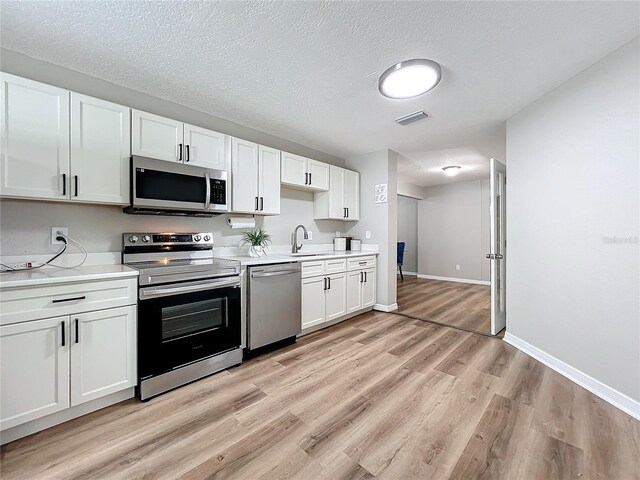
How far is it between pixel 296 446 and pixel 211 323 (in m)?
1.18

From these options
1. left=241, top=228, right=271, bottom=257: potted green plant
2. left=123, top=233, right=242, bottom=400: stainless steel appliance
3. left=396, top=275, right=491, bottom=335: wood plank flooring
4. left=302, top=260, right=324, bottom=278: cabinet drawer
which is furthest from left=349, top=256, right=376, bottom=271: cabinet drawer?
left=123, top=233, right=242, bottom=400: stainless steel appliance

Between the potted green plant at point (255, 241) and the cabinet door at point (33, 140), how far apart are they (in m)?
1.59

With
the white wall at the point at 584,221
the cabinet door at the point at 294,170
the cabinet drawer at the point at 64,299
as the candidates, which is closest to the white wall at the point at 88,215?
the cabinet door at the point at 294,170

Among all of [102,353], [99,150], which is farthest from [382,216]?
[102,353]

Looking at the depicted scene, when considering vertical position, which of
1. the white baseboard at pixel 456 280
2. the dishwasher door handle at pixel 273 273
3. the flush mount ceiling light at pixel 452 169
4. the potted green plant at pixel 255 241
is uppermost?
the flush mount ceiling light at pixel 452 169

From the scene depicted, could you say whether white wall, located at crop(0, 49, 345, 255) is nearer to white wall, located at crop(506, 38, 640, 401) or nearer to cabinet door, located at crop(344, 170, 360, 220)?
cabinet door, located at crop(344, 170, 360, 220)

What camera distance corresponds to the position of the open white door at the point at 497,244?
3.03 metres

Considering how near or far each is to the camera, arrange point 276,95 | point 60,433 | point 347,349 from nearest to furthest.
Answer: point 60,433 → point 276,95 → point 347,349

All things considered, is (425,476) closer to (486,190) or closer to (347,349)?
(347,349)

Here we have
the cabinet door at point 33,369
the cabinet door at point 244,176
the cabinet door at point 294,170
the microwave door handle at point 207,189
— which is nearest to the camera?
the cabinet door at point 33,369

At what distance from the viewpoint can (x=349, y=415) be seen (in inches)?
68.3

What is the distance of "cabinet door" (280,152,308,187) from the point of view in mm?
3253

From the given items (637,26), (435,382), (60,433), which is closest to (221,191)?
(60,433)

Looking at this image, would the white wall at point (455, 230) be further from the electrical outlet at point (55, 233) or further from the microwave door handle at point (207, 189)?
the electrical outlet at point (55, 233)
